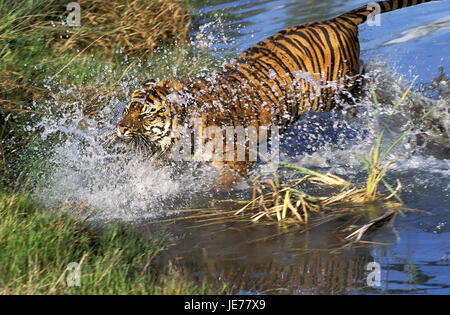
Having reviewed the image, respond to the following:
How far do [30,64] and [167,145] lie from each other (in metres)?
1.79

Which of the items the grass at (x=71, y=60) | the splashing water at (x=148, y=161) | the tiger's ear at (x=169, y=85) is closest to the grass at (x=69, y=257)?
the splashing water at (x=148, y=161)

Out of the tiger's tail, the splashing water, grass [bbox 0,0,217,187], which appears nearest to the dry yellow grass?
grass [bbox 0,0,217,187]

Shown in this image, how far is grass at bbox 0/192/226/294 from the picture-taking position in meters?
2.81

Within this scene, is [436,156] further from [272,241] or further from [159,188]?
[159,188]

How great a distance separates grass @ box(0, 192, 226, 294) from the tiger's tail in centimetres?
239

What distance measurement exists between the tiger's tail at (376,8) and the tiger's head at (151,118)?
1575 mm

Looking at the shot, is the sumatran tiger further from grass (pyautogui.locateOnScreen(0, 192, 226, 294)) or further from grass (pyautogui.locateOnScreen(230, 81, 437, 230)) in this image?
grass (pyautogui.locateOnScreen(0, 192, 226, 294))

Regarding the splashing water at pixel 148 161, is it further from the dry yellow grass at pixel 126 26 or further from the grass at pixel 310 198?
the dry yellow grass at pixel 126 26

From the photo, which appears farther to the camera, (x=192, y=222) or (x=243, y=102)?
(x=243, y=102)

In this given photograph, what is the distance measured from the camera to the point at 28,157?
469 centimetres

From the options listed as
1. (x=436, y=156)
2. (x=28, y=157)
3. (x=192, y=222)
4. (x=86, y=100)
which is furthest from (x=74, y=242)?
(x=436, y=156)

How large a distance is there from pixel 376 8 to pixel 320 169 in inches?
51.0
